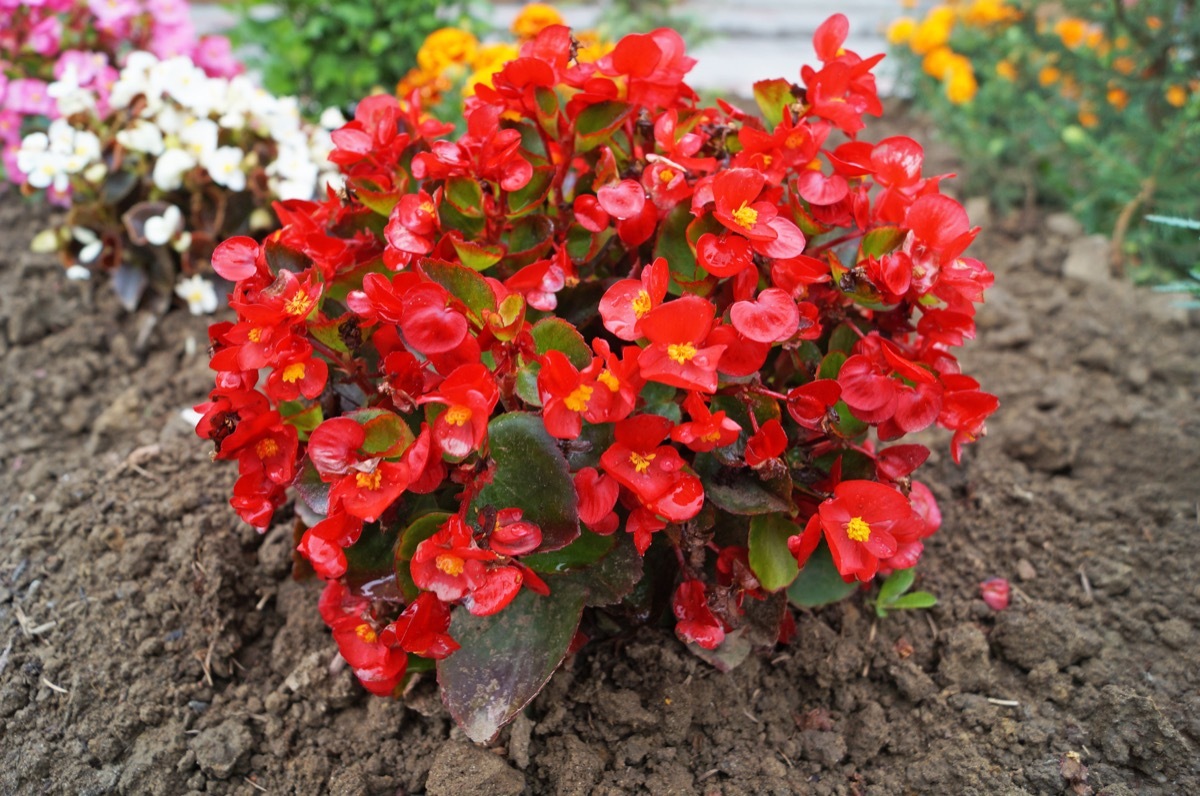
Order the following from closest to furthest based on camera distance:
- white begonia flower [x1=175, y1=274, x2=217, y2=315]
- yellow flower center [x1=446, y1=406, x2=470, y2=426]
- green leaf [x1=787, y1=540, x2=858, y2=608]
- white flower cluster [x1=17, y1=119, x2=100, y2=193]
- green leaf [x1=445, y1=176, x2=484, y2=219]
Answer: yellow flower center [x1=446, y1=406, x2=470, y2=426]
green leaf [x1=445, y1=176, x2=484, y2=219]
green leaf [x1=787, y1=540, x2=858, y2=608]
white flower cluster [x1=17, y1=119, x2=100, y2=193]
white begonia flower [x1=175, y1=274, x2=217, y2=315]

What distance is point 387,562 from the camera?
1.15 metres

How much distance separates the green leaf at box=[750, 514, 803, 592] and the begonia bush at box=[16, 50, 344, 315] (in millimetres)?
1443

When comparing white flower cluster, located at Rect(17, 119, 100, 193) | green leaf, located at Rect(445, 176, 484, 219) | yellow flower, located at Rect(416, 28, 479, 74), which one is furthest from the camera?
yellow flower, located at Rect(416, 28, 479, 74)

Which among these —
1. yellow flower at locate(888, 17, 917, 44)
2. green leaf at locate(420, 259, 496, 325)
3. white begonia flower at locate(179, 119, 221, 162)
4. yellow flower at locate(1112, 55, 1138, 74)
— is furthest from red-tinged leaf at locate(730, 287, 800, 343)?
yellow flower at locate(888, 17, 917, 44)

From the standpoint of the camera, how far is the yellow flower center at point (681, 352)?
0.92 meters

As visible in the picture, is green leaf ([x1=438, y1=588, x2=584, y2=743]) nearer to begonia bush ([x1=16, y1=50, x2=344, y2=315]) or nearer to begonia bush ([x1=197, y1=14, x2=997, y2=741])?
begonia bush ([x1=197, y1=14, x2=997, y2=741])

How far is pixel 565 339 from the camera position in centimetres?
103

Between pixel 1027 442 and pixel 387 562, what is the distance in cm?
130

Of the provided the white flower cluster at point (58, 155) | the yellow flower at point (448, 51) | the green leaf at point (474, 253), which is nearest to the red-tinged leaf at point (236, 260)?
the green leaf at point (474, 253)

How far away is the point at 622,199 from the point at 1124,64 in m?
2.39

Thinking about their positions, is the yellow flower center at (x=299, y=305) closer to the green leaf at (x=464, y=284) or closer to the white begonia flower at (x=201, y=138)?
the green leaf at (x=464, y=284)

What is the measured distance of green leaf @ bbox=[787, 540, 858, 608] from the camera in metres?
1.29

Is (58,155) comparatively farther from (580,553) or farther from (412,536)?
(580,553)

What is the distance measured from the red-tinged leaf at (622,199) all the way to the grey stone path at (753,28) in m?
2.84
